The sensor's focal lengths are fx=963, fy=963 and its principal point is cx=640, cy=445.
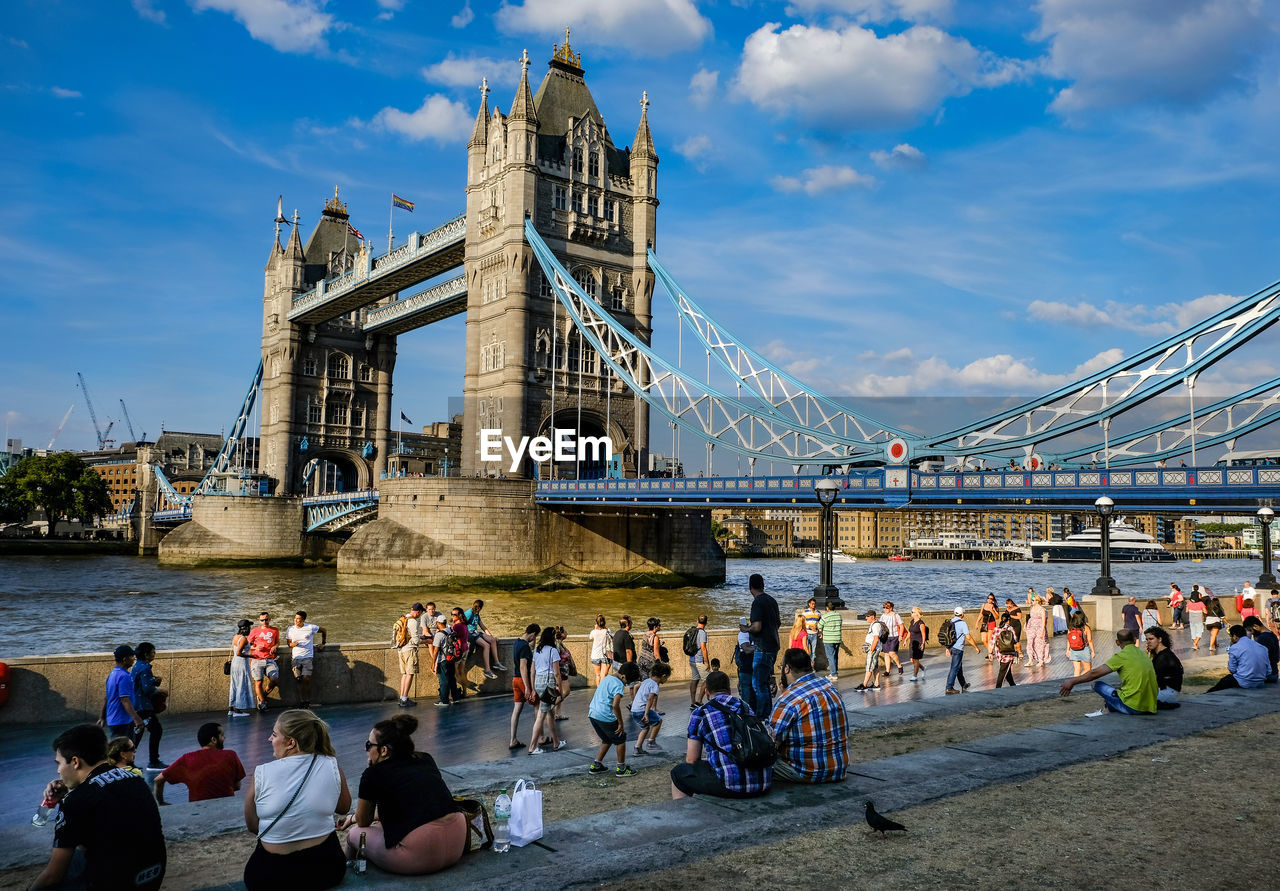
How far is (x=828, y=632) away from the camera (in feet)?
48.6

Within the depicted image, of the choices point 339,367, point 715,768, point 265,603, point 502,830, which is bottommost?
point 265,603

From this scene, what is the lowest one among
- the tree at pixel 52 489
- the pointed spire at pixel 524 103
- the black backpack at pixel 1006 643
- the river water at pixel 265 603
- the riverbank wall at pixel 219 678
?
the river water at pixel 265 603

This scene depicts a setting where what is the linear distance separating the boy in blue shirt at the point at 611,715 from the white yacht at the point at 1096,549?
12591cm

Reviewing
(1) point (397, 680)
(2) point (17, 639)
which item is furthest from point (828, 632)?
(2) point (17, 639)

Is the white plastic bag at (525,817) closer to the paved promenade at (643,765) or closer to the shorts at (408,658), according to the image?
the paved promenade at (643,765)

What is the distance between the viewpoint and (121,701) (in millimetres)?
9055

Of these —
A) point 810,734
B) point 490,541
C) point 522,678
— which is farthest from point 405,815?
point 490,541

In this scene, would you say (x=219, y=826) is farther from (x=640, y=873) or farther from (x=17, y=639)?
(x=17, y=639)

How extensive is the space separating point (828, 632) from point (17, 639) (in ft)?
78.3

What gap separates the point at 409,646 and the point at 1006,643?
8.69m

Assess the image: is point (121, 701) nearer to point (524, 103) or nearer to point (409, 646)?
point (409, 646)

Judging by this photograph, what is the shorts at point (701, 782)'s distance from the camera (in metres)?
6.50

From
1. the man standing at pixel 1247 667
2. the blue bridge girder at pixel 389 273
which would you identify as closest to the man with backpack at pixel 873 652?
the man standing at pixel 1247 667

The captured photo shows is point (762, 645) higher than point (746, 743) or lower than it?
higher
